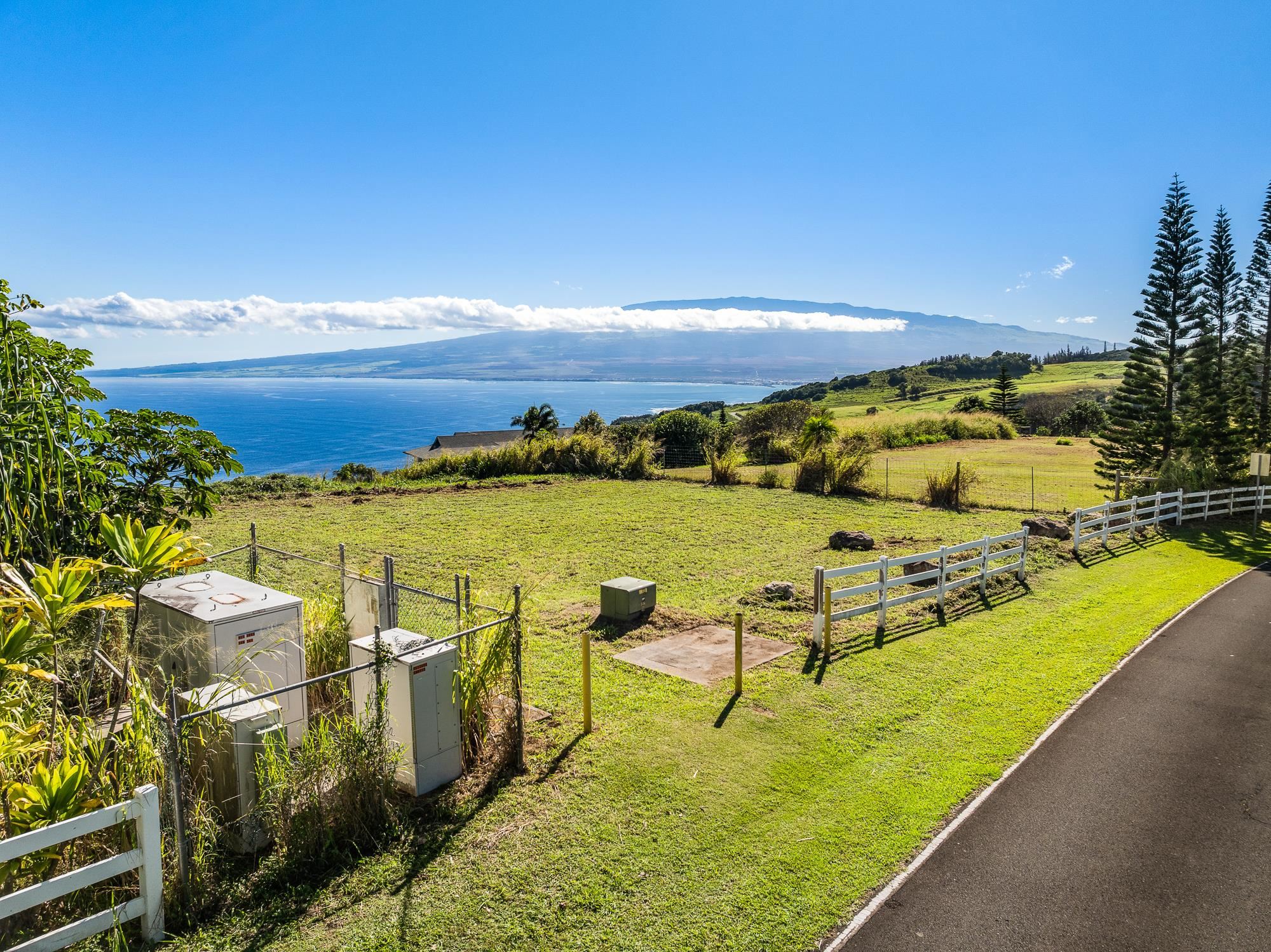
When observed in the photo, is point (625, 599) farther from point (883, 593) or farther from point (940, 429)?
point (940, 429)

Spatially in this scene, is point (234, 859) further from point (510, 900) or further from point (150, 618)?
point (150, 618)

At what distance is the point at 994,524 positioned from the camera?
59.8 feet

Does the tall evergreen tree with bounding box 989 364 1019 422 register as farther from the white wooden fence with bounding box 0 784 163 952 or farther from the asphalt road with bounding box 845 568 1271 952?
the white wooden fence with bounding box 0 784 163 952

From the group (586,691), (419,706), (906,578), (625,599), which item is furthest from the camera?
(906,578)

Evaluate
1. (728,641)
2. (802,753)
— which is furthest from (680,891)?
(728,641)

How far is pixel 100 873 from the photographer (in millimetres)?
4012

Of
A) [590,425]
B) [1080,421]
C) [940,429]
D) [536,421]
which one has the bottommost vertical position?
[940,429]

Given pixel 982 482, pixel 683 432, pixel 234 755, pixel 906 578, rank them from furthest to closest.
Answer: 1. pixel 683 432
2. pixel 982 482
3. pixel 906 578
4. pixel 234 755

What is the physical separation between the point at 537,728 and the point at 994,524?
14690 mm

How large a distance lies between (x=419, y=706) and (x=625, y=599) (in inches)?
189

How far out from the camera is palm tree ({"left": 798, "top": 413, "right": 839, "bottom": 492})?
76.8 ft

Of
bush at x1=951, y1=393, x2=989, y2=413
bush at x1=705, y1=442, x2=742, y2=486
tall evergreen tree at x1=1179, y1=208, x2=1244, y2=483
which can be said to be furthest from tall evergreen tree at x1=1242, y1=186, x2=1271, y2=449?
bush at x1=951, y1=393, x2=989, y2=413

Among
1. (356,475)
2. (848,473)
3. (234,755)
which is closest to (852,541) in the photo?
(848,473)

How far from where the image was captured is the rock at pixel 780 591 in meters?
11.7
